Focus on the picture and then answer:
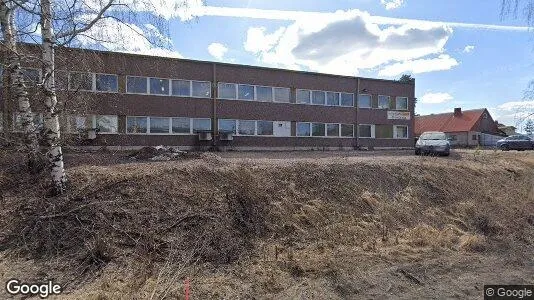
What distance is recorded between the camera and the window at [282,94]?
29.4 m

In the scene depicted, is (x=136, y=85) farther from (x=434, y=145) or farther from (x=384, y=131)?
(x=384, y=131)

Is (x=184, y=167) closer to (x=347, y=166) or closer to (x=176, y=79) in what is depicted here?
(x=347, y=166)

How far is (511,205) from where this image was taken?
1210 cm

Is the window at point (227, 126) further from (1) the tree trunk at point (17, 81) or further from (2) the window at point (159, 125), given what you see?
(1) the tree trunk at point (17, 81)

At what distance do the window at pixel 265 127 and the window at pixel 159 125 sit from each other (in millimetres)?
6648

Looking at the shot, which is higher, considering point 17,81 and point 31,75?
point 31,75

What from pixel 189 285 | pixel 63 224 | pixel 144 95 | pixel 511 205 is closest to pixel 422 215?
pixel 511 205

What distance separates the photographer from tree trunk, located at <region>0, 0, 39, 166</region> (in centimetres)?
807

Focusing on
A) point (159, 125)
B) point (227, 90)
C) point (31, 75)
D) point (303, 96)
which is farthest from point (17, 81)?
point (303, 96)

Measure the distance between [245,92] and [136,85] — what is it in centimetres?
747

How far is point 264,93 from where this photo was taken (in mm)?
28828

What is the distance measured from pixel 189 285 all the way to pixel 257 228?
2.37 meters

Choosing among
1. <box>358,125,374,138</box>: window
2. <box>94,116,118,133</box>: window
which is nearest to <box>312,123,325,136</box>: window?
<box>358,125,374,138</box>: window

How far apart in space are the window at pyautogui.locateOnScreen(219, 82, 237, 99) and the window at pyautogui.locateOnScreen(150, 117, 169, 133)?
4230 millimetres
